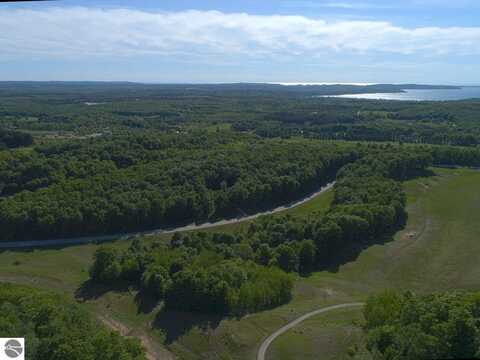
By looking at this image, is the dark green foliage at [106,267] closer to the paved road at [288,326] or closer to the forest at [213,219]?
the forest at [213,219]

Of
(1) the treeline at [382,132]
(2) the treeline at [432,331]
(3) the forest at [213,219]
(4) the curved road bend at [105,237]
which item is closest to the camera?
(2) the treeline at [432,331]

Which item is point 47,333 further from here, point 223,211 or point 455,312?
point 223,211

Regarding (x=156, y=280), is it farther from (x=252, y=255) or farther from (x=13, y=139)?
(x=13, y=139)

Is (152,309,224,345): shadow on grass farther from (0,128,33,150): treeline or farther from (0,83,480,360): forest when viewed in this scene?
(0,128,33,150): treeline

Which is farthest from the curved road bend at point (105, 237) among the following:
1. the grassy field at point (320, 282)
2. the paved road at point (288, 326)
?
the paved road at point (288, 326)

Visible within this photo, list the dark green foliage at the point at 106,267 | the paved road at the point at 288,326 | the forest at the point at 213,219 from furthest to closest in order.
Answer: the dark green foliage at the point at 106,267 → the paved road at the point at 288,326 → the forest at the point at 213,219

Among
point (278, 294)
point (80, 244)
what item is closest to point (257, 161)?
point (80, 244)
